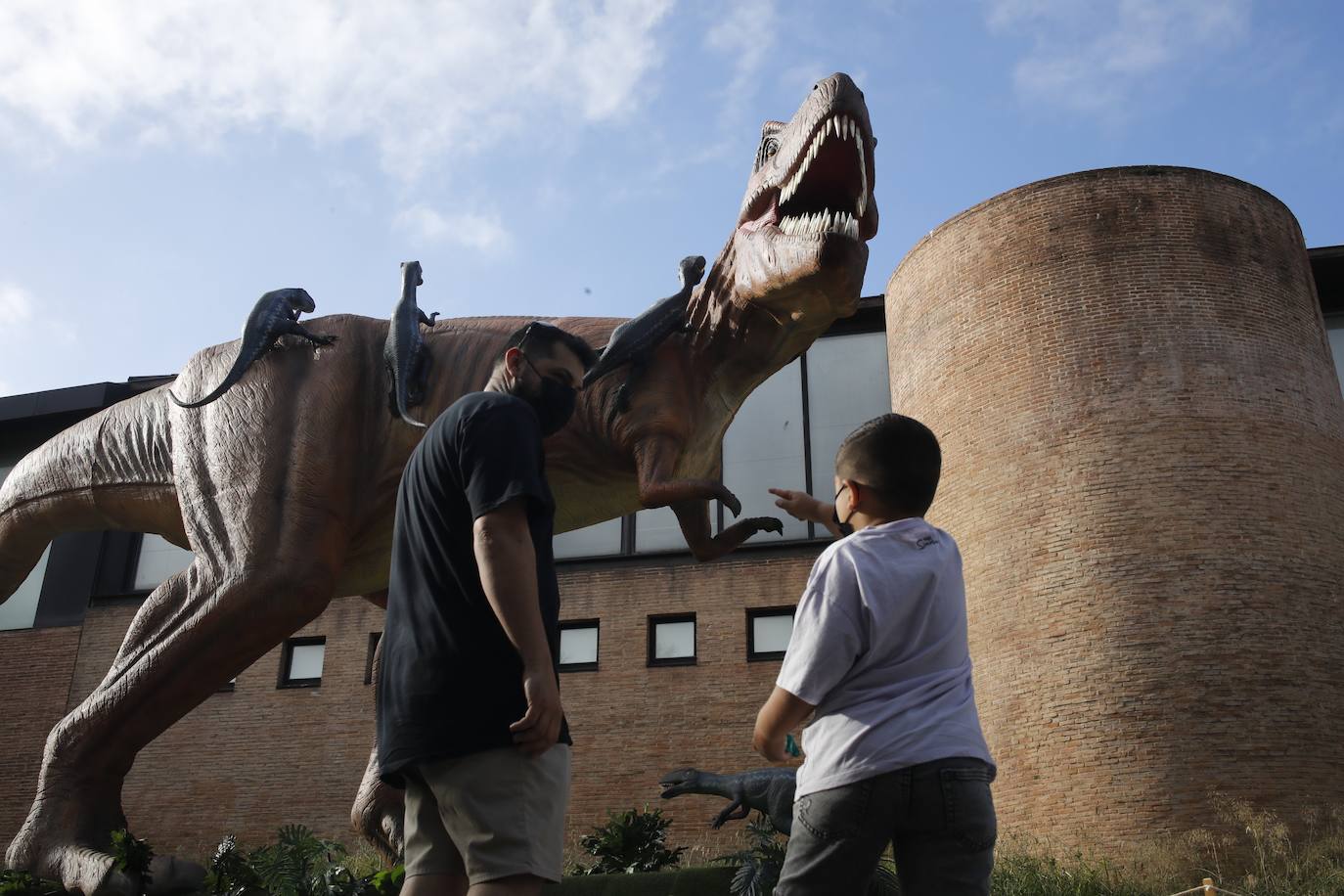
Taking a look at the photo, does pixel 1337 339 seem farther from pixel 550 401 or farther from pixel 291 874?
pixel 550 401

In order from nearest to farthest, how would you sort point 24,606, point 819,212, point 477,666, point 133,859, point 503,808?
point 503,808
point 477,666
point 819,212
point 133,859
point 24,606

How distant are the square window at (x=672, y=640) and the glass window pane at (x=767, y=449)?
1.64m

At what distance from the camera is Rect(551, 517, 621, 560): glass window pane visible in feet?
65.9

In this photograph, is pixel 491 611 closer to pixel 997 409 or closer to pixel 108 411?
pixel 108 411

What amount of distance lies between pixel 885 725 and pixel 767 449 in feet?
56.7

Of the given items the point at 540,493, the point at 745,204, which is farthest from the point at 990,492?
the point at 540,493

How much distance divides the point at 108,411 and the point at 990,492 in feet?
38.6

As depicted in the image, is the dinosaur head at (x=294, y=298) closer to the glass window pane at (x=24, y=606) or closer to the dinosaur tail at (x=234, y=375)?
the dinosaur tail at (x=234, y=375)

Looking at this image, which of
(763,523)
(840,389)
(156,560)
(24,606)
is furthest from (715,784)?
(24,606)

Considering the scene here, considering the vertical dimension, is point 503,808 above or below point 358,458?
below

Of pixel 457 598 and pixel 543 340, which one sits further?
pixel 543 340

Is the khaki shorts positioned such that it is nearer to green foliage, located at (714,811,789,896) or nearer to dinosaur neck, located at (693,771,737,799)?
green foliage, located at (714,811,789,896)

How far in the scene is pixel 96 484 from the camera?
6.22 m

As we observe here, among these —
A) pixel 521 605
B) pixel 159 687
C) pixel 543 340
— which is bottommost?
pixel 521 605
